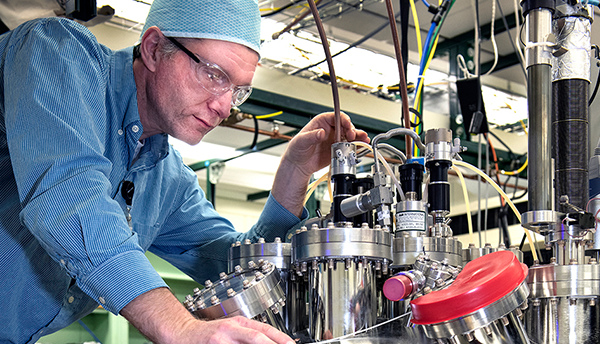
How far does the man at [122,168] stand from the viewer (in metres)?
0.85

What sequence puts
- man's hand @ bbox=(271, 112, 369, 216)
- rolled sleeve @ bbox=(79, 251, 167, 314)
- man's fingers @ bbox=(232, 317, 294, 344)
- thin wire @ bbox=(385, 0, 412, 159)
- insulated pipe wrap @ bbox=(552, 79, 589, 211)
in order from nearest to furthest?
man's fingers @ bbox=(232, 317, 294, 344)
rolled sleeve @ bbox=(79, 251, 167, 314)
insulated pipe wrap @ bbox=(552, 79, 589, 211)
thin wire @ bbox=(385, 0, 412, 159)
man's hand @ bbox=(271, 112, 369, 216)

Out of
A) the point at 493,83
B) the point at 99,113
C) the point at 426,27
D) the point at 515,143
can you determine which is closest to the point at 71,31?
the point at 99,113

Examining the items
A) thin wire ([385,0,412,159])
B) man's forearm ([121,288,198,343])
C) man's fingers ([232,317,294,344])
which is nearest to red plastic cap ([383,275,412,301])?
man's fingers ([232,317,294,344])

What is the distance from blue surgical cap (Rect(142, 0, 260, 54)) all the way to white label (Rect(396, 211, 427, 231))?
1.67 feet

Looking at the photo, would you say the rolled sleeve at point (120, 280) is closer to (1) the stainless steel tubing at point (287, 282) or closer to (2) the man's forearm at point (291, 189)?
(1) the stainless steel tubing at point (287, 282)

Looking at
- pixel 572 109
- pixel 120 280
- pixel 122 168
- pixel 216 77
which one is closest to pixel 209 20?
pixel 216 77

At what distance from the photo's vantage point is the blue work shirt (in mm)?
854

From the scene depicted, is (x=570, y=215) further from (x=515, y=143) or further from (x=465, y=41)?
(x=515, y=143)

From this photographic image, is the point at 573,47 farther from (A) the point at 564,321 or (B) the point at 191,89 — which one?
(B) the point at 191,89

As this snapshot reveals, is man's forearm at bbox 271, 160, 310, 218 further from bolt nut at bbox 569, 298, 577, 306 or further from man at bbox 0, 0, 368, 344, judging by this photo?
bolt nut at bbox 569, 298, 577, 306

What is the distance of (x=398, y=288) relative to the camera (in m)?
0.80

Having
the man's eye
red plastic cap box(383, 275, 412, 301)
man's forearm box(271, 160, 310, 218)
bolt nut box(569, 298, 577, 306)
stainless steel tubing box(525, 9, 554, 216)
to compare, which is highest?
the man's eye

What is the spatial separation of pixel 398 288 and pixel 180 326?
11.7 inches

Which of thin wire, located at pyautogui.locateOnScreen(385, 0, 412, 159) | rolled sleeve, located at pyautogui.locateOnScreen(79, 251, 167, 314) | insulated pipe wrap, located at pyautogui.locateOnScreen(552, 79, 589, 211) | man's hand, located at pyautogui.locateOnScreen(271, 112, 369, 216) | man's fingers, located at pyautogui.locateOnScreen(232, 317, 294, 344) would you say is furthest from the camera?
man's hand, located at pyautogui.locateOnScreen(271, 112, 369, 216)
